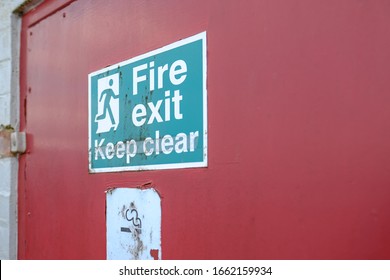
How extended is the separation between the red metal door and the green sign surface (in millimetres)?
30

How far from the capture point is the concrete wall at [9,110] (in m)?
1.87

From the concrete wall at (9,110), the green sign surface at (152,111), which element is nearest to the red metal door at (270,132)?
the green sign surface at (152,111)

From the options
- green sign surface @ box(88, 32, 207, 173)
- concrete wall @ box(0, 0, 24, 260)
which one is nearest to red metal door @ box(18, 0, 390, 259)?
green sign surface @ box(88, 32, 207, 173)

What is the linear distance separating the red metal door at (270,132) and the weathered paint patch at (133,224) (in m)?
0.03

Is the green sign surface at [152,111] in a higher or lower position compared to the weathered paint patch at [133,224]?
higher

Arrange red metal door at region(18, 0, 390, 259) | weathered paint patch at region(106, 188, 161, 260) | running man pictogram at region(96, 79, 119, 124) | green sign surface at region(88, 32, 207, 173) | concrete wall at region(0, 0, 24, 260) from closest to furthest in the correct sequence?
1. red metal door at region(18, 0, 390, 259)
2. green sign surface at region(88, 32, 207, 173)
3. weathered paint patch at region(106, 188, 161, 260)
4. running man pictogram at region(96, 79, 119, 124)
5. concrete wall at region(0, 0, 24, 260)

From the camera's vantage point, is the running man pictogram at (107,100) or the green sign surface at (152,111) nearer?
the green sign surface at (152,111)

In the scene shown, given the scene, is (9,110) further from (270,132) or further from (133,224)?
(270,132)

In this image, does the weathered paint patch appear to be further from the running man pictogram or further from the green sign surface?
the running man pictogram

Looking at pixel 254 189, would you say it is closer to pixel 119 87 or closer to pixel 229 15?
pixel 229 15

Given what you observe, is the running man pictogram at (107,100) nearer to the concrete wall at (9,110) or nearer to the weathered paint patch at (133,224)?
the weathered paint patch at (133,224)

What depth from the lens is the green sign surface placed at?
117 centimetres

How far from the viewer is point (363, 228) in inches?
33.2
